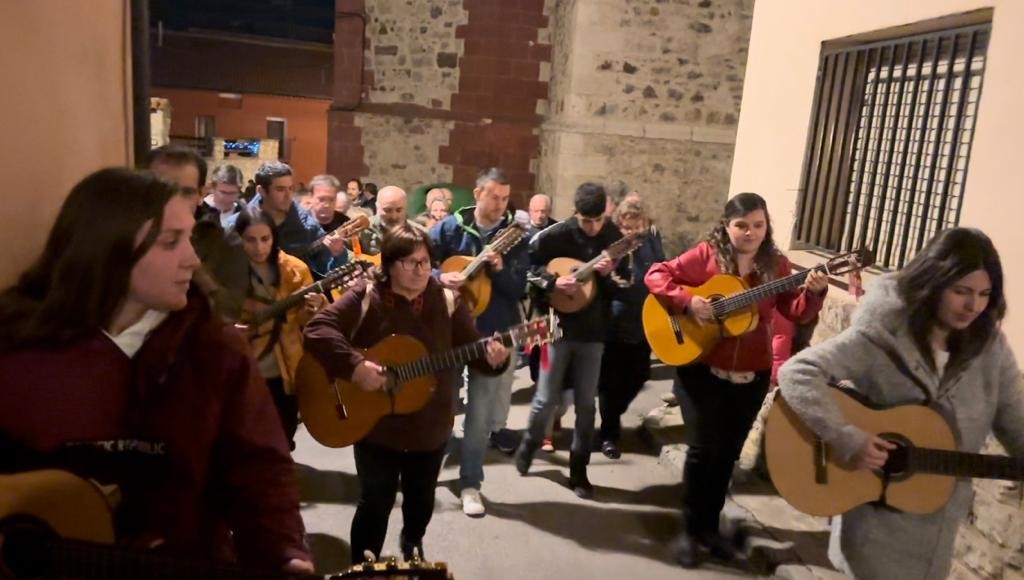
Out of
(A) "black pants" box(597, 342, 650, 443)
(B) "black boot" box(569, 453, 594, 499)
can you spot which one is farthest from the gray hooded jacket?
(A) "black pants" box(597, 342, 650, 443)

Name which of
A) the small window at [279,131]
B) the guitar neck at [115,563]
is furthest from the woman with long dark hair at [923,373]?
the small window at [279,131]

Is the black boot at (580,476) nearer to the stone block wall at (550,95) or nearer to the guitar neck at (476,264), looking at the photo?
the guitar neck at (476,264)

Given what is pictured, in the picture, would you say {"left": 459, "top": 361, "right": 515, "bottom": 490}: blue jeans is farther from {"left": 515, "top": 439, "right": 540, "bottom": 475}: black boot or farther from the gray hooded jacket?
the gray hooded jacket

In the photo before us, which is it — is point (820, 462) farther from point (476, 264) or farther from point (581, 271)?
point (476, 264)

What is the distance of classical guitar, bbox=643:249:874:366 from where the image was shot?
11.6 ft

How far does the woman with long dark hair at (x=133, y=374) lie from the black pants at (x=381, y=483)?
4.77 ft

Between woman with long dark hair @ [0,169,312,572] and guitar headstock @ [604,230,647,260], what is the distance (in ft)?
10.0

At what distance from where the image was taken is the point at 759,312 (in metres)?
3.65

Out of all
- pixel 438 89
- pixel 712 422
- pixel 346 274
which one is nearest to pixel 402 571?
pixel 346 274

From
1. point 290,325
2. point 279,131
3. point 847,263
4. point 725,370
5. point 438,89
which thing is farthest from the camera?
point 279,131

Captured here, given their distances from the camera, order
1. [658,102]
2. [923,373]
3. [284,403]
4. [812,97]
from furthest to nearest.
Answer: [658,102], [812,97], [284,403], [923,373]

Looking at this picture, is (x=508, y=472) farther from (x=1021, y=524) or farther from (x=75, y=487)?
(x=75, y=487)

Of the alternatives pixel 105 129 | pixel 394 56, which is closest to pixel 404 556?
pixel 105 129

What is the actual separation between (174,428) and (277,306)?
2213 millimetres
